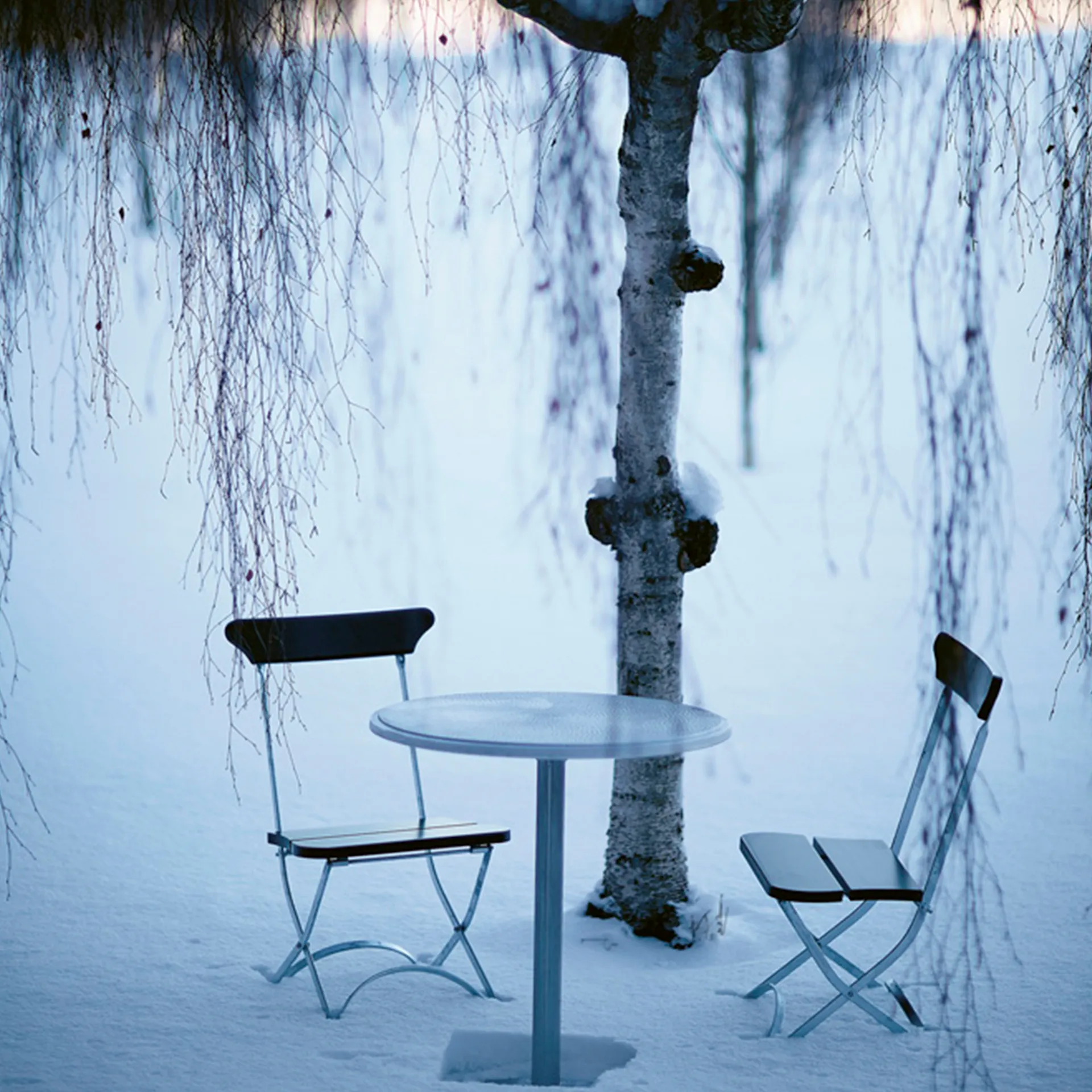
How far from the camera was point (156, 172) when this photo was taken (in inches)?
124

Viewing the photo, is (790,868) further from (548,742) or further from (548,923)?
(548,742)

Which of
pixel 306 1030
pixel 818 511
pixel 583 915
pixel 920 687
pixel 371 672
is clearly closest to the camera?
pixel 920 687

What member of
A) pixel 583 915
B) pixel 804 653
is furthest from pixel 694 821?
pixel 804 653

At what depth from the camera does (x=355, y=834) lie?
140 inches

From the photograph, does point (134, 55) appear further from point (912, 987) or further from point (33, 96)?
point (912, 987)

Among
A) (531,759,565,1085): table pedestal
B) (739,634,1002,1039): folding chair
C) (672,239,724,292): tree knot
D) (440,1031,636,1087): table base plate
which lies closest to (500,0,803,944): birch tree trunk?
(672,239,724,292): tree knot

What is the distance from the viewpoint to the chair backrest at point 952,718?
10.3 ft

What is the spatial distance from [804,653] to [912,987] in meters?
4.44

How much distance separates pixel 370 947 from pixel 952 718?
150 centimetres

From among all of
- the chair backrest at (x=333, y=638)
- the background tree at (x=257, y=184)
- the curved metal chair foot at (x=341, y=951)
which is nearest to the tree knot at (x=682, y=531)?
the chair backrest at (x=333, y=638)

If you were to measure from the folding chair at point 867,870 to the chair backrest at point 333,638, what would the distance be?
0.86 meters

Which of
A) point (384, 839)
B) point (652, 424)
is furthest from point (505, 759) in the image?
point (384, 839)

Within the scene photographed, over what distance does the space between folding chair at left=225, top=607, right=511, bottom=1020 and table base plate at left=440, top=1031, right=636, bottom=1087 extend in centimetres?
28

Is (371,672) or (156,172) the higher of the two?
(156,172)
